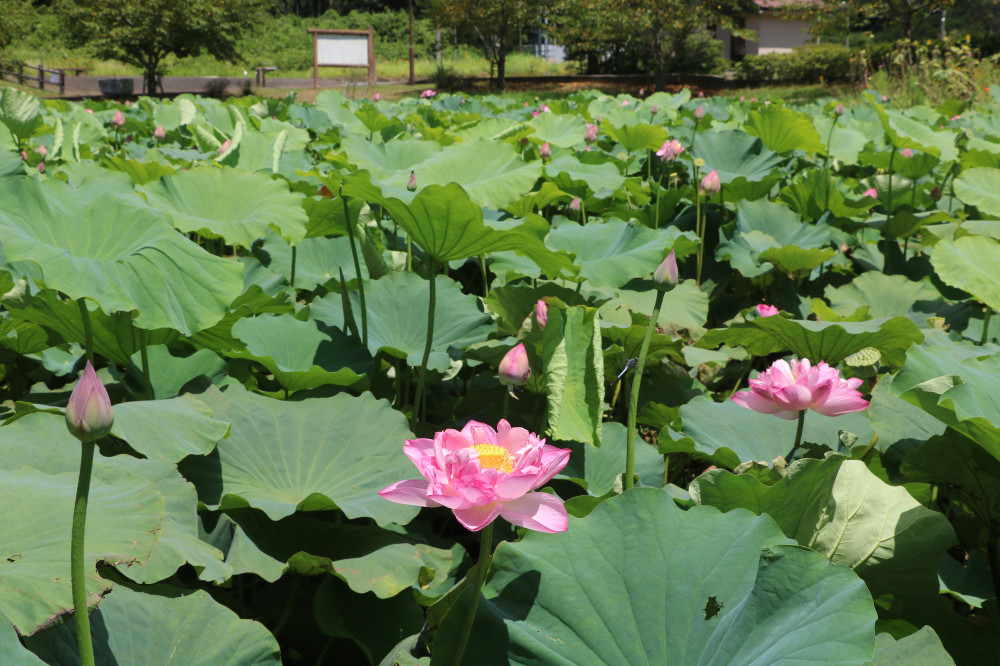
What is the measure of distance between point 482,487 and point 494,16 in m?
23.0

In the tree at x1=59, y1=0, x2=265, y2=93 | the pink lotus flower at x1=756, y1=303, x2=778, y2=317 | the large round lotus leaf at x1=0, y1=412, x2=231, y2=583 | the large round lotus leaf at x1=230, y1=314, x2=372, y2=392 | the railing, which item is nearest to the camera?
the large round lotus leaf at x1=0, y1=412, x2=231, y2=583

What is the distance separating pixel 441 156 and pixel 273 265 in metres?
0.62

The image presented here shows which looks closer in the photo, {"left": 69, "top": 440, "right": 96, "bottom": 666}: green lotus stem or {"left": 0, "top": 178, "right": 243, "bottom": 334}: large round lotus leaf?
{"left": 69, "top": 440, "right": 96, "bottom": 666}: green lotus stem

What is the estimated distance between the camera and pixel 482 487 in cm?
69

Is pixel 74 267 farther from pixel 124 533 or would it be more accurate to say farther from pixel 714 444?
Answer: pixel 714 444

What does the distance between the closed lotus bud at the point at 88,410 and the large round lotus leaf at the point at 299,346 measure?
856 mm

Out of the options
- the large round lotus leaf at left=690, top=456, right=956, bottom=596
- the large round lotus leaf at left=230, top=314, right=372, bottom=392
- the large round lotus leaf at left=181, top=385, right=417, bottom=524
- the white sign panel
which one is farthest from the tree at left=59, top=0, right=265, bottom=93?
the large round lotus leaf at left=690, top=456, right=956, bottom=596

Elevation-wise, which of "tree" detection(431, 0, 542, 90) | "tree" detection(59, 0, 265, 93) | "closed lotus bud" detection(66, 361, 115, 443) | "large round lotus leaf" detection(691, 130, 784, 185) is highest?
"tree" detection(431, 0, 542, 90)

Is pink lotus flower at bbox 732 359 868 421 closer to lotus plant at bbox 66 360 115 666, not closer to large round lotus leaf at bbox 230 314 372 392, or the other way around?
large round lotus leaf at bbox 230 314 372 392

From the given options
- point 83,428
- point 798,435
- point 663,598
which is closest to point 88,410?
point 83,428

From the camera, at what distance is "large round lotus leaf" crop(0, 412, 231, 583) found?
0.99 meters

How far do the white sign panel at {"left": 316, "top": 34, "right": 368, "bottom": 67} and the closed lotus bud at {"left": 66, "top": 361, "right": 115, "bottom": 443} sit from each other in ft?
60.9

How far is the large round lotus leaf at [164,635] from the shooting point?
810mm

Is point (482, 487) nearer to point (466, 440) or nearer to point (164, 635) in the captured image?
point (466, 440)
